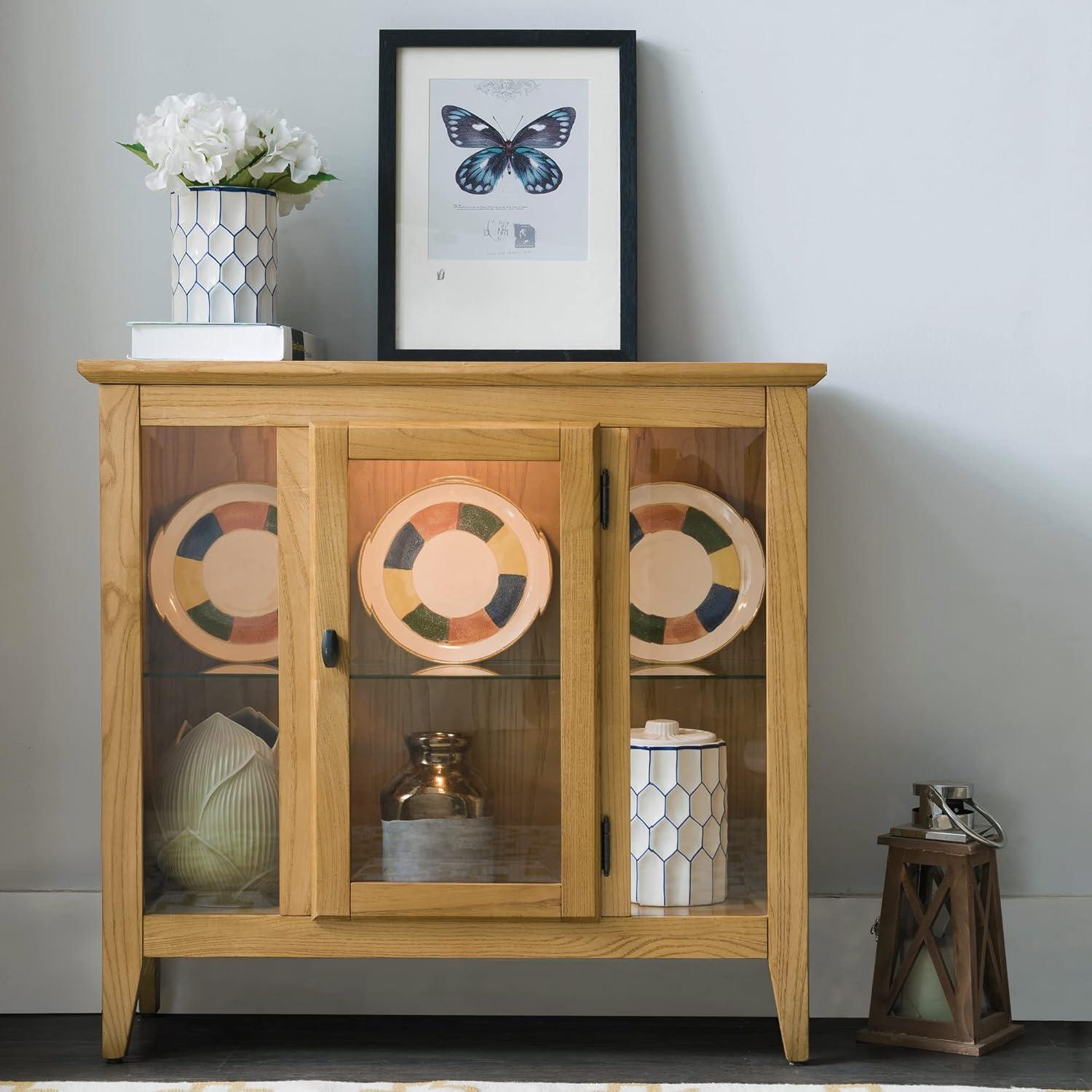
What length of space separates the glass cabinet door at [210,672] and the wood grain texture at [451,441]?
0.15 m

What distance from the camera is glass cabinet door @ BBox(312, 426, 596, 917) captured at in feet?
5.32

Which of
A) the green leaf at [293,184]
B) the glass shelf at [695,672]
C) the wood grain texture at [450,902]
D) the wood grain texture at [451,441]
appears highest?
the green leaf at [293,184]

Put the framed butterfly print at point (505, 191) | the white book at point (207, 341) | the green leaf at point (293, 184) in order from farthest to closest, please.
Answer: the framed butterfly print at point (505, 191) → the green leaf at point (293, 184) → the white book at point (207, 341)

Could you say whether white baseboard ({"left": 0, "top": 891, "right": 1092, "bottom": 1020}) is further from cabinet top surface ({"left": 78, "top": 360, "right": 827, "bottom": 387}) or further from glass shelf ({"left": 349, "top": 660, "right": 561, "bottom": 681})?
cabinet top surface ({"left": 78, "top": 360, "right": 827, "bottom": 387})

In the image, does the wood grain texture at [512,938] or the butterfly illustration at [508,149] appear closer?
the wood grain texture at [512,938]

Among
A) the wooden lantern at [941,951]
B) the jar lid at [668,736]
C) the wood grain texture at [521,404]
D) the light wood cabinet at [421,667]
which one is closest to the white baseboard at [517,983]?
the wooden lantern at [941,951]

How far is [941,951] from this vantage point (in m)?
1.73

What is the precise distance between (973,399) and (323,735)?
3.73ft

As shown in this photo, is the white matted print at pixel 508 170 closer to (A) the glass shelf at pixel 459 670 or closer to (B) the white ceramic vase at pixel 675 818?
(A) the glass shelf at pixel 459 670

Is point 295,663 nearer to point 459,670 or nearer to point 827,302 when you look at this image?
point 459,670

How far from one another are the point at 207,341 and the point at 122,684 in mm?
481

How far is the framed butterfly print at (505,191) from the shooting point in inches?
74.2

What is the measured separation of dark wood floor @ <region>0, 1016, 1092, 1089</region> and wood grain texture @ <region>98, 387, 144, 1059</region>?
16 centimetres

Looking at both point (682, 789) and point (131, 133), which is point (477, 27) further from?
point (682, 789)
